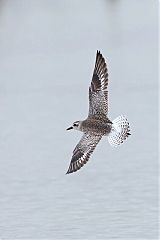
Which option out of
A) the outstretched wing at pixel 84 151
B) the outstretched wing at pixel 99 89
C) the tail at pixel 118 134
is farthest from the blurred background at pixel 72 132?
the outstretched wing at pixel 99 89

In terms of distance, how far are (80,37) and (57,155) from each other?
7.23 m

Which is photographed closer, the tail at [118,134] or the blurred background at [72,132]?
the tail at [118,134]

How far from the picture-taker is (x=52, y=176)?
764 centimetres

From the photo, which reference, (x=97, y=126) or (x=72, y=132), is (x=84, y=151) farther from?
(x=72, y=132)

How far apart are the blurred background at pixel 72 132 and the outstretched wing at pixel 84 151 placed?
1.14 feet

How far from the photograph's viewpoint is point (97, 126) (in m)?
6.11

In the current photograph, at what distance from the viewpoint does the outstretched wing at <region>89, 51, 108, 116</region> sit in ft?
21.1

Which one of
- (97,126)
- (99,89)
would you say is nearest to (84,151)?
(97,126)

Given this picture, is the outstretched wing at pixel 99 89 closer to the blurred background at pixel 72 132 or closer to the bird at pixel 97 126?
the bird at pixel 97 126

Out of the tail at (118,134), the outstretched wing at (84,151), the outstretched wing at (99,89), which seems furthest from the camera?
the outstretched wing at (99,89)

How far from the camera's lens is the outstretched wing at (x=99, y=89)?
6428 millimetres

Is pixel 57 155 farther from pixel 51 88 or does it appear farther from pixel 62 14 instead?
pixel 62 14

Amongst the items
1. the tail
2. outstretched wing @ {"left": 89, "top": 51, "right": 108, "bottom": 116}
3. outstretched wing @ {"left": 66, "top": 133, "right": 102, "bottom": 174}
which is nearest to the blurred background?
outstretched wing @ {"left": 66, "top": 133, "right": 102, "bottom": 174}

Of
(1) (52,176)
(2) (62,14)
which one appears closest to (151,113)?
(1) (52,176)
